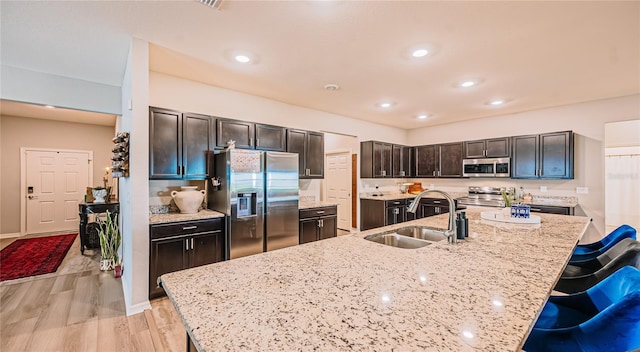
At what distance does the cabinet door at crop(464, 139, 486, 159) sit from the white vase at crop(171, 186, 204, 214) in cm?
514

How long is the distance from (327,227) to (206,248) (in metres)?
1.90

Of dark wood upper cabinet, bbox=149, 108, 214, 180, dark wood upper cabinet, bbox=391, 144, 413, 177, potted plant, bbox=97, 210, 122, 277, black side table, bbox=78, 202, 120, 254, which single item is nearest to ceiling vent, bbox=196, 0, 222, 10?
dark wood upper cabinet, bbox=149, 108, 214, 180

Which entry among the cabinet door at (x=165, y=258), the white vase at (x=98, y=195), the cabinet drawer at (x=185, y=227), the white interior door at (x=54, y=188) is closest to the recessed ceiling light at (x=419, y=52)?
the cabinet drawer at (x=185, y=227)

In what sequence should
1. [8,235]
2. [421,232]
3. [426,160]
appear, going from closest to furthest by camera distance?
[421,232] → [8,235] → [426,160]

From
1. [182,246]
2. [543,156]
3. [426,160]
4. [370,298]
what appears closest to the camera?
[370,298]

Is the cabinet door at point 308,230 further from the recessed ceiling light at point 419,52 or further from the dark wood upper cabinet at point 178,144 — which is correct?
the recessed ceiling light at point 419,52

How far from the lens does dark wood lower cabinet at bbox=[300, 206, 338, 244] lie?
3898 mm

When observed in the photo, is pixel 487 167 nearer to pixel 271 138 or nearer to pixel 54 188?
pixel 271 138

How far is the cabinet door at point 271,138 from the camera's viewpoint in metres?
3.80

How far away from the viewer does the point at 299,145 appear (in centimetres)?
429

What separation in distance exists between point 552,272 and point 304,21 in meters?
2.32

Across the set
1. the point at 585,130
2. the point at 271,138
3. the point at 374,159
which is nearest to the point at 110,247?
the point at 271,138

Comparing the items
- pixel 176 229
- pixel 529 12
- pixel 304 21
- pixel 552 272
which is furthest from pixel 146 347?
pixel 529 12

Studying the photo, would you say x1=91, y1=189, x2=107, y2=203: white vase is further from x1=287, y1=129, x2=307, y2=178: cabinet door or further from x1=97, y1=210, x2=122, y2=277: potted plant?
x1=287, y1=129, x2=307, y2=178: cabinet door
